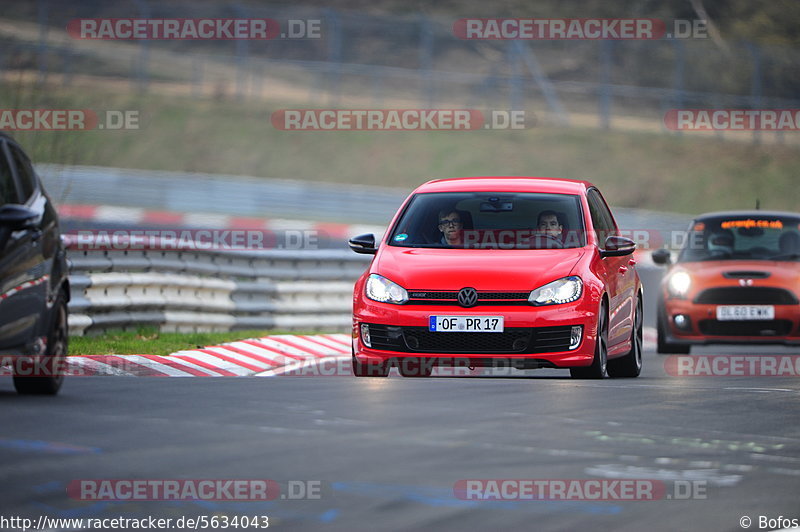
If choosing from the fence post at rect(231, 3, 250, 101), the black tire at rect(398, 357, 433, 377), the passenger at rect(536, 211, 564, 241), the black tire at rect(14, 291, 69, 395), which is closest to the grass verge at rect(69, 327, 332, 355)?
the black tire at rect(398, 357, 433, 377)

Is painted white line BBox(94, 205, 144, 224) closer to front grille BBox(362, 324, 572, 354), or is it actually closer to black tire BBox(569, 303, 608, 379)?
black tire BBox(569, 303, 608, 379)

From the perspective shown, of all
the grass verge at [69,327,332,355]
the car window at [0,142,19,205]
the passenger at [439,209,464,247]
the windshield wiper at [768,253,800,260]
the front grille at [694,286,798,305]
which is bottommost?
the grass verge at [69,327,332,355]

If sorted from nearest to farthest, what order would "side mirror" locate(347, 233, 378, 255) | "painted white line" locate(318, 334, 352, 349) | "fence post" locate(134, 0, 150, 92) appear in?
"side mirror" locate(347, 233, 378, 255) → "painted white line" locate(318, 334, 352, 349) → "fence post" locate(134, 0, 150, 92)

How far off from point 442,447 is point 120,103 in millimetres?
42948

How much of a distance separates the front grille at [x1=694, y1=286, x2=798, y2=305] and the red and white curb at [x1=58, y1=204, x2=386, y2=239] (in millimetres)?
16450

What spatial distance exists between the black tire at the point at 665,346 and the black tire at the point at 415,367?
563cm

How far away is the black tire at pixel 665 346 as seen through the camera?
1802cm

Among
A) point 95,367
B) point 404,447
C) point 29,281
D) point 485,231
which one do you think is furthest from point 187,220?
point 404,447

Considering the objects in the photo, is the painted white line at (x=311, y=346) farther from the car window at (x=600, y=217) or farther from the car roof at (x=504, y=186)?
the car window at (x=600, y=217)

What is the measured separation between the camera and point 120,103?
165 feet

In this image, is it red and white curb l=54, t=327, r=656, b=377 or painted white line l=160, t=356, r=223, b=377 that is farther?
painted white line l=160, t=356, r=223, b=377

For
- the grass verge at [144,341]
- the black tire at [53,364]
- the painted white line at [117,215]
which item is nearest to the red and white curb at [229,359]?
the grass verge at [144,341]

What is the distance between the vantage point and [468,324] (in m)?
12.0

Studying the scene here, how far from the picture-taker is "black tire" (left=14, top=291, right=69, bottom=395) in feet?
34.3
